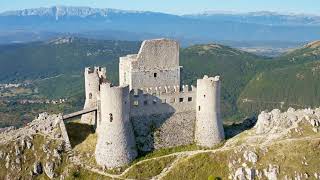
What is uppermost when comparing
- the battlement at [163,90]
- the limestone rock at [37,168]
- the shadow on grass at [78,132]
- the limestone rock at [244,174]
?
the battlement at [163,90]

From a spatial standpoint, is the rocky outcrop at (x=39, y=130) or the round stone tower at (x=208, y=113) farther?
the rocky outcrop at (x=39, y=130)

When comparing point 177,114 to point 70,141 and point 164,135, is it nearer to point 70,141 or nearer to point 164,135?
point 164,135

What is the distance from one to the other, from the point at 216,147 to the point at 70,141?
1885cm

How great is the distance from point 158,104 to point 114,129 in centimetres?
757

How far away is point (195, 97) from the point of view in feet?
229

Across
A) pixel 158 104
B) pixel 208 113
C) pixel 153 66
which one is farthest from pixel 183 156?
pixel 153 66

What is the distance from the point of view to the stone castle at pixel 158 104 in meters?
65.9

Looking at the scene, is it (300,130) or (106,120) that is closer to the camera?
(106,120)

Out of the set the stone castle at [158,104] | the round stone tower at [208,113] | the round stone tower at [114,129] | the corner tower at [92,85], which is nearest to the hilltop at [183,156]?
the round stone tower at [114,129]

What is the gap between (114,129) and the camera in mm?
63344

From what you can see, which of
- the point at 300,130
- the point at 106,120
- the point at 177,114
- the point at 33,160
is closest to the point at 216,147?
the point at 177,114

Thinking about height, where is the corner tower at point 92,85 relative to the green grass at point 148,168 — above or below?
above

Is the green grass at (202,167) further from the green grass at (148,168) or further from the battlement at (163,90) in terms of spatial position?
the battlement at (163,90)

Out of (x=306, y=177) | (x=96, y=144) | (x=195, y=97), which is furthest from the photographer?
(x=195, y=97)
